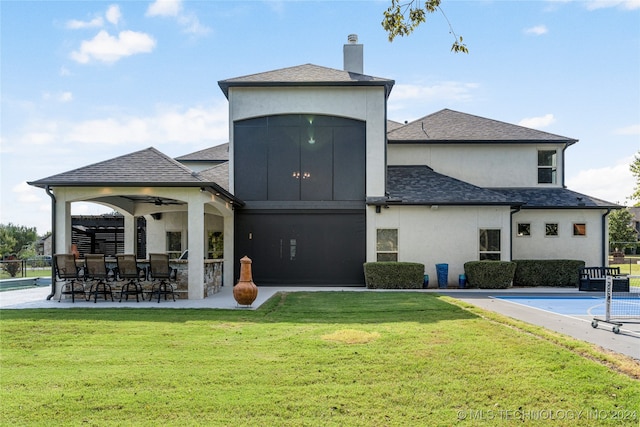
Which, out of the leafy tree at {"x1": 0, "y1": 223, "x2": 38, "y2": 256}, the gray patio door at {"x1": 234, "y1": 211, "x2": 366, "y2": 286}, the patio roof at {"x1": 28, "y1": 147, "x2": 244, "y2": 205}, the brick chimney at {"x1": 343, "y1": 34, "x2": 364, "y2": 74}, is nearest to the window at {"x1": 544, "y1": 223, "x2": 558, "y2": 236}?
the gray patio door at {"x1": 234, "y1": 211, "x2": 366, "y2": 286}

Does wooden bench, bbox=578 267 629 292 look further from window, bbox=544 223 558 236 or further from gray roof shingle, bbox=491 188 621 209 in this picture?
gray roof shingle, bbox=491 188 621 209

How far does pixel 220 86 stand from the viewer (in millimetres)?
19234

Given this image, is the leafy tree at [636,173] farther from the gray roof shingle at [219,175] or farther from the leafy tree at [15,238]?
the leafy tree at [15,238]

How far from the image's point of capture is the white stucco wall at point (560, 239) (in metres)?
20.7

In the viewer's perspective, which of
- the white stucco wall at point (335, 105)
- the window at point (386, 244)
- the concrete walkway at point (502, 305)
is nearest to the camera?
the concrete walkway at point (502, 305)

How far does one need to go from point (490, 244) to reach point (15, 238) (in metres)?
39.3

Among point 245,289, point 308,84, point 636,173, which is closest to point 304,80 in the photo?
point 308,84

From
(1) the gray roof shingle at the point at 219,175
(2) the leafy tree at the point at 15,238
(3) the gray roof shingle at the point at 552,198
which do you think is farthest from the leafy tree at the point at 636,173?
(2) the leafy tree at the point at 15,238

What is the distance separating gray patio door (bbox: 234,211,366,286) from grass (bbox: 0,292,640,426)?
9.41 metres

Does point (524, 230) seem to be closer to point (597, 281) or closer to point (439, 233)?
point (597, 281)

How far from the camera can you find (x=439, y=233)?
750 inches

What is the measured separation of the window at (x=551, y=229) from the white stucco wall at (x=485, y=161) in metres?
2.33

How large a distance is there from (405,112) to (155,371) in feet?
82.1

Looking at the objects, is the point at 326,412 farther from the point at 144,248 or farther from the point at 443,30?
the point at 144,248
